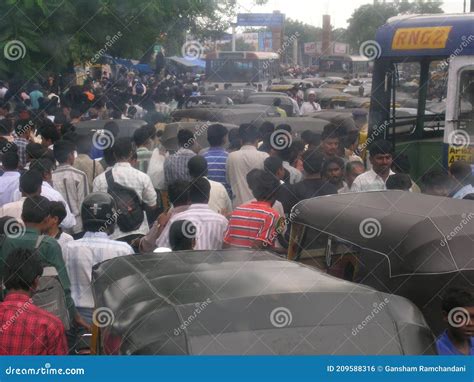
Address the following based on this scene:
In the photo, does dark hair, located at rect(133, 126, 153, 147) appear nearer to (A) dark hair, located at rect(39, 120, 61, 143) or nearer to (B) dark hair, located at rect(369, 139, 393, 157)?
(A) dark hair, located at rect(39, 120, 61, 143)

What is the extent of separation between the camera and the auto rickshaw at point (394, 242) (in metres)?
4.30

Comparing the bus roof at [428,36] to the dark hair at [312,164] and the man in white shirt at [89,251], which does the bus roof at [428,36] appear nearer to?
the dark hair at [312,164]

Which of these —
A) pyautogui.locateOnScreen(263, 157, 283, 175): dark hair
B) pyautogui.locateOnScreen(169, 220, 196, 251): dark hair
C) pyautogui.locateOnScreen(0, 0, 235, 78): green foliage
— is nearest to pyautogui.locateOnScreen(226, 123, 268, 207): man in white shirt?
pyautogui.locateOnScreen(263, 157, 283, 175): dark hair

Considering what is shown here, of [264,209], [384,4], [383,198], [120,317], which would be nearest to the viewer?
[120,317]

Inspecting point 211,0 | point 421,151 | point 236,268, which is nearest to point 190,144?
point 421,151

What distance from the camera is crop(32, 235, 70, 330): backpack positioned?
4574 mm

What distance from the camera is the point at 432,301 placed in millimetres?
4309

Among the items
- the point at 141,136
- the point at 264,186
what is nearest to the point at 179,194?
the point at 264,186

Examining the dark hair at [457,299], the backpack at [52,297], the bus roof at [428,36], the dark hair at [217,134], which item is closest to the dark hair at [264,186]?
the backpack at [52,297]

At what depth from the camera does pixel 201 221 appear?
233 inches

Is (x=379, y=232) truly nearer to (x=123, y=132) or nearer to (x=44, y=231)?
(x=44, y=231)

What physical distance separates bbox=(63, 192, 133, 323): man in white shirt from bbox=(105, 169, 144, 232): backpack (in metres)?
1.19

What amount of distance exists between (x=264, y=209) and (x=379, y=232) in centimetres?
132

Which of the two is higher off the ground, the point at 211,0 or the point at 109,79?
the point at 211,0
